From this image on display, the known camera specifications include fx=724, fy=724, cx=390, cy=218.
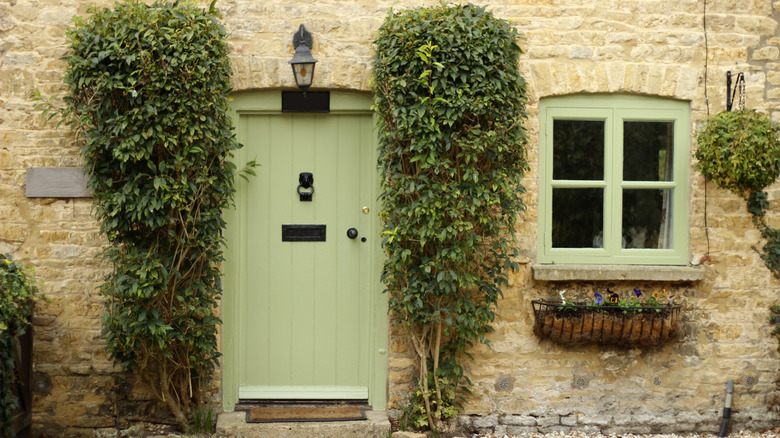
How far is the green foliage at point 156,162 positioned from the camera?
15.0 ft

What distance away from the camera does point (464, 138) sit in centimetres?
477

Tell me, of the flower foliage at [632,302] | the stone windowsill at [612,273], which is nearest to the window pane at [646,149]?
the stone windowsill at [612,273]

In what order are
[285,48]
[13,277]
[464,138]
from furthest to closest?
[285,48] < [464,138] < [13,277]

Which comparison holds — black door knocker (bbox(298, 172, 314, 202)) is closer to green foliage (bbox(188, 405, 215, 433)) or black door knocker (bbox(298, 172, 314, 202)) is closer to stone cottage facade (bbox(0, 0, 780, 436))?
stone cottage facade (bbox(0, 0, 780, 436))

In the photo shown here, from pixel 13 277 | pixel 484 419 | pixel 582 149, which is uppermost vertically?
pixel 582 149

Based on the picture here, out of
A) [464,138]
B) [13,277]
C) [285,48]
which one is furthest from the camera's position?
[285,48]

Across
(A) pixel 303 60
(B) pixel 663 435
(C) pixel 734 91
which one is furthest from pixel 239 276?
(C) pixel 734 91

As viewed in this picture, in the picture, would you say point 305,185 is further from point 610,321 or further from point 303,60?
point 610,321

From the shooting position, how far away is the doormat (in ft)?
16.5

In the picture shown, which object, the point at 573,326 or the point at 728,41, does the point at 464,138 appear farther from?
the point at 728,41

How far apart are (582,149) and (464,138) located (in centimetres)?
111

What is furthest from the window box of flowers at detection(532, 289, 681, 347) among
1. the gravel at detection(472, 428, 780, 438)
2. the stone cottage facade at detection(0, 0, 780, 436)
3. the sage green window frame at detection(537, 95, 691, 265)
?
the gravel at detection(472, 428, 780, 438)

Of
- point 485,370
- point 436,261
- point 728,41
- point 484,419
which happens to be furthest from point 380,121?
point 728,41

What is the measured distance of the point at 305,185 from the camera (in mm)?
5277
